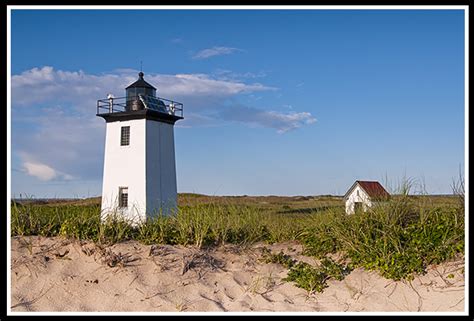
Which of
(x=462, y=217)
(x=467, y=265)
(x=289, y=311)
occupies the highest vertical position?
(x=462, y=217)

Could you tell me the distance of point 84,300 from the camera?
21.1 ft

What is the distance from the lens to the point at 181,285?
22.4 feet

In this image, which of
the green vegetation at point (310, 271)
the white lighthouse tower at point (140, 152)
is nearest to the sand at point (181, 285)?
the green vegetation at point (310, 271)

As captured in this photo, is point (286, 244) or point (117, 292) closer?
point (117, 292)

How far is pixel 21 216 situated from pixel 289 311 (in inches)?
175

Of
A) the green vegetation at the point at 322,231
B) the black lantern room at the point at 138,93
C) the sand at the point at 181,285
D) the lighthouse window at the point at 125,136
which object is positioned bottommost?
the sand at the point at 181,285

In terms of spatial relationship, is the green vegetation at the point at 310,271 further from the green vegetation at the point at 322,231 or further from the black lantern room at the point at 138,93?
the black lantern room at the point at 138,93

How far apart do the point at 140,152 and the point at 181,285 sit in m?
11.4

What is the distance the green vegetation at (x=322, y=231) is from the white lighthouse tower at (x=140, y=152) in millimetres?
8512

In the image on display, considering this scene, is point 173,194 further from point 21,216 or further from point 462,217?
point 462,217

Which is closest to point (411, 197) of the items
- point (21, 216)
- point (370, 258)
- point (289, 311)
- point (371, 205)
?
point (371, 205)

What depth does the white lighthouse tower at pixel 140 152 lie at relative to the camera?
17.6 metres

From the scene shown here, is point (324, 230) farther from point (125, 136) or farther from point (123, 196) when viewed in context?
point (125, 136)

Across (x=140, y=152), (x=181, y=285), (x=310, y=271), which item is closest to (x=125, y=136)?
(x=140, y=152)
